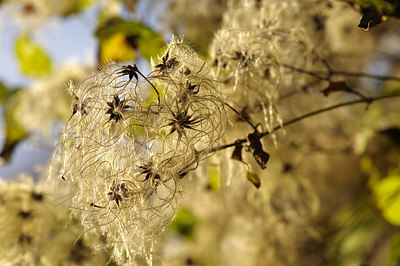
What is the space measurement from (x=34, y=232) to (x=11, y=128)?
0.35 meters

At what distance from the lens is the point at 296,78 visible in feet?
2.01

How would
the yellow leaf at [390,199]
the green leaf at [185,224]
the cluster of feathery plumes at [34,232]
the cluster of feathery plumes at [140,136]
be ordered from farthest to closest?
the green leaf at [185,224] → the yellow leaf at [390,199] → the cluster of feathery plumes at [34,232] → the cluster of feathery plumes at [140,136]

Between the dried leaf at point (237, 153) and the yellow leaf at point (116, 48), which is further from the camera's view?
the yellow leaf at point (116, 48)

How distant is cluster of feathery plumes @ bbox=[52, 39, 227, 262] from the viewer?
1.26 ft

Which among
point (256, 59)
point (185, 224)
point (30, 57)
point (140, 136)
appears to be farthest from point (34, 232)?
point (30, 57)

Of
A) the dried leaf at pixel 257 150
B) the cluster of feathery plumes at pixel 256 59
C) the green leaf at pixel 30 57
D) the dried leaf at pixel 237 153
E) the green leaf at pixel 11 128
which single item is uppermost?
the green leaf at pixel 30 57

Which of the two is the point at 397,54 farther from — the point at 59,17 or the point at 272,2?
the point at 59,17

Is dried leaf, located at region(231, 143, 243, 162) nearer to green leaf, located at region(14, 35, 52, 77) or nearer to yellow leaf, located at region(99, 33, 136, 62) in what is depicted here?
yellow leaf, located at region(99, 33, 136, 62)

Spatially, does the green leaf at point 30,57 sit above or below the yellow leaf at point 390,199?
above

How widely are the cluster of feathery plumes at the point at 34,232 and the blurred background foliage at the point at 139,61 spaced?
179mm

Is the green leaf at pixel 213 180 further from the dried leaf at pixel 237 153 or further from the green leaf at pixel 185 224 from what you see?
the green leaf at pixel 185 224

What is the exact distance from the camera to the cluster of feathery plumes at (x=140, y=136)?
0.38 m

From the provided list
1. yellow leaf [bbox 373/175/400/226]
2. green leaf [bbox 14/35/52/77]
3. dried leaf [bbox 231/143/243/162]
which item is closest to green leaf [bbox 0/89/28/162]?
green leaf [bbox 14/35/52/77]

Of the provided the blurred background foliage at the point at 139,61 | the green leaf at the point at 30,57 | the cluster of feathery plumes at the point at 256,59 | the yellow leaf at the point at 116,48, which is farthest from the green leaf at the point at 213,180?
the green leaf at the point at 30,57
